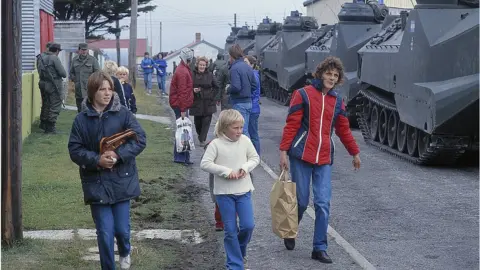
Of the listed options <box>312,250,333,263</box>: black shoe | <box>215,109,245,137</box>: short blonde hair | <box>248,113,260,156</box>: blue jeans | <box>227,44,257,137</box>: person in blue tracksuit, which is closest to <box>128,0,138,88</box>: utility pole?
A: <box>248,113,260,156</box>: blue jeans

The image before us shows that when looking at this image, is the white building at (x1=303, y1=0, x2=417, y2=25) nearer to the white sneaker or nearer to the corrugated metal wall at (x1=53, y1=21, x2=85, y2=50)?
the corrugated metal wall at (x1=53, y1=21, x2=85, y2=50)

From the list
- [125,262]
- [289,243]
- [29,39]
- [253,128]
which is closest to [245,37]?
[29,39]

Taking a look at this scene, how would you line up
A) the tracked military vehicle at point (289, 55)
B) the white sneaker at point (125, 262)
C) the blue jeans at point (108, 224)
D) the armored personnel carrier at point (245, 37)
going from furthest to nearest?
the armored personnel carrier at point (245, 37), the tracked military vehicle at point (289, 55), the white sneaker at point (125, 262), the blue jeans at point (108, 224)

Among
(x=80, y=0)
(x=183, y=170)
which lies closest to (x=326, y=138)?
(x=183, y=170)

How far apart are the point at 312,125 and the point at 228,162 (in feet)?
3.73

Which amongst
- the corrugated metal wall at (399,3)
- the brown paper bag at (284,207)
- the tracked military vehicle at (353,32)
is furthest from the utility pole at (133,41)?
the brown paper bag at (284,207)

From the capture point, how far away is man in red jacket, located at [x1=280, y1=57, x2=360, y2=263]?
789cm

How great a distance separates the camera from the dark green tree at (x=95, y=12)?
131 ft

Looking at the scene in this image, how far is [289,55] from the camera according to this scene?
29.6 meters

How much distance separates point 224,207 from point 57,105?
11.0 meters

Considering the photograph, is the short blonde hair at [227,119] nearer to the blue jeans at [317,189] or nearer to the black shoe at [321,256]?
the blue jeans at [317,189]

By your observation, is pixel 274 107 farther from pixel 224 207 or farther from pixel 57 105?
pixel 224 207

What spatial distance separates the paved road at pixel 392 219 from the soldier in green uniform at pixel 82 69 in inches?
146

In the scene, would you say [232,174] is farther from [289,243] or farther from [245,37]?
[245,37]
